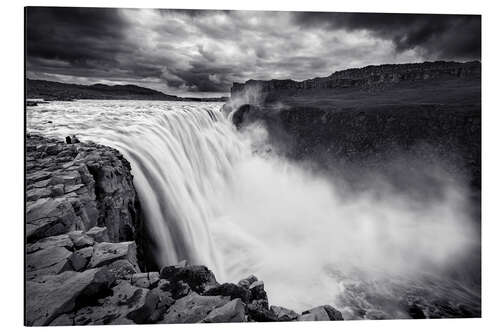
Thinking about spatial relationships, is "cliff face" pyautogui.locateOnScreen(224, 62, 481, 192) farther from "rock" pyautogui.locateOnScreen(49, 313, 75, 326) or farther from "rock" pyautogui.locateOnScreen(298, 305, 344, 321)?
"rock" pyautogui.locateOnScreen(49, 313, 75, 326)

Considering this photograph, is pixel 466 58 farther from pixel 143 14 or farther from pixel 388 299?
pixel 143 14

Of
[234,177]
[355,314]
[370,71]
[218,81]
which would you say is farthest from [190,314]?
[234,177]

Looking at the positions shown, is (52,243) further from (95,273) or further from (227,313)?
(227,313)

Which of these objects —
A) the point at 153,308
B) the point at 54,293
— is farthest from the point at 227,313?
the point at 54,293

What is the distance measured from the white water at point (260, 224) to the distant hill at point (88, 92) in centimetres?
21

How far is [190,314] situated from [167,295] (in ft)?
1.09

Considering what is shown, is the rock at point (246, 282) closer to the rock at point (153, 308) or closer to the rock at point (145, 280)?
the rock at point (153, 308)

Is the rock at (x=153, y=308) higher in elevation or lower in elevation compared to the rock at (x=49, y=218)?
lower

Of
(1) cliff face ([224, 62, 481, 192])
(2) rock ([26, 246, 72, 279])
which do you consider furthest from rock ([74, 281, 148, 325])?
(1) cliff face ([224, 62, 481, 192])

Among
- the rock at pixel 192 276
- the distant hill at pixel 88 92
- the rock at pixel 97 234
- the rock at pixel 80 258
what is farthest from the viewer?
the distant hill at pixel 88 92

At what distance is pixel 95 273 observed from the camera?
9.62ft

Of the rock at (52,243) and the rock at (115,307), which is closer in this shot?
the rock at (115,307)

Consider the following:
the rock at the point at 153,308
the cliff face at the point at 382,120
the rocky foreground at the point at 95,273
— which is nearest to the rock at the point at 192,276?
the rocky foreground at the point at 95,273

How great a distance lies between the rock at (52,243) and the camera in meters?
3.13
